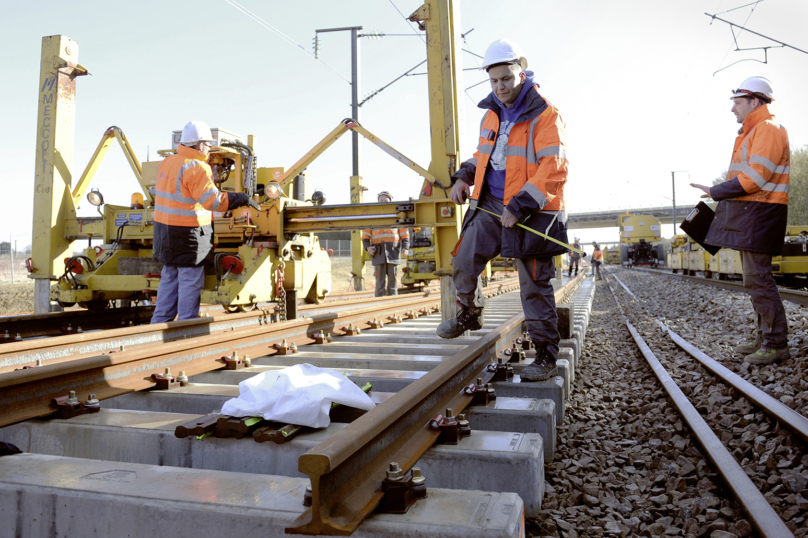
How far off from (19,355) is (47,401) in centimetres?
113

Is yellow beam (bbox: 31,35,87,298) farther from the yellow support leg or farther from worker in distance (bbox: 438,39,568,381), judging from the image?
the yellow support leg

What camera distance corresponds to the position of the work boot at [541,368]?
9.44ft

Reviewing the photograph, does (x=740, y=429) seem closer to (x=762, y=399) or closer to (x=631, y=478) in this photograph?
(x=762, y=399)

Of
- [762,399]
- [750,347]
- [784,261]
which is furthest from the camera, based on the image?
[784,261]

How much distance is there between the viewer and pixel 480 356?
3.17m

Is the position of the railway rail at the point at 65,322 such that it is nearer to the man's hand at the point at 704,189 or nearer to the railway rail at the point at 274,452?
the railway rail at the point at 274,452

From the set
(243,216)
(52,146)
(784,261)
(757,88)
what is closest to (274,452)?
(757,88)

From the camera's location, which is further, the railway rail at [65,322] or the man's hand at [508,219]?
the railway rail at [65,322]

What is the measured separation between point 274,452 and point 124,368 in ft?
4.22

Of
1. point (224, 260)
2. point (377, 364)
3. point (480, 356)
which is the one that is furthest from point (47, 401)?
point (224, 260)

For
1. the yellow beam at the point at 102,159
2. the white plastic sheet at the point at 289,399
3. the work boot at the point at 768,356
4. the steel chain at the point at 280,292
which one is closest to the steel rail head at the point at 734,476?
the work boot at the point at 768,356

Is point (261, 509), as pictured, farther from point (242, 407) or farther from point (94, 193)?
point (94, 193)

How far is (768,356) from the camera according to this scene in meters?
3.76

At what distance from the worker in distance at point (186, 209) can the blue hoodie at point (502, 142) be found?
2350mm
